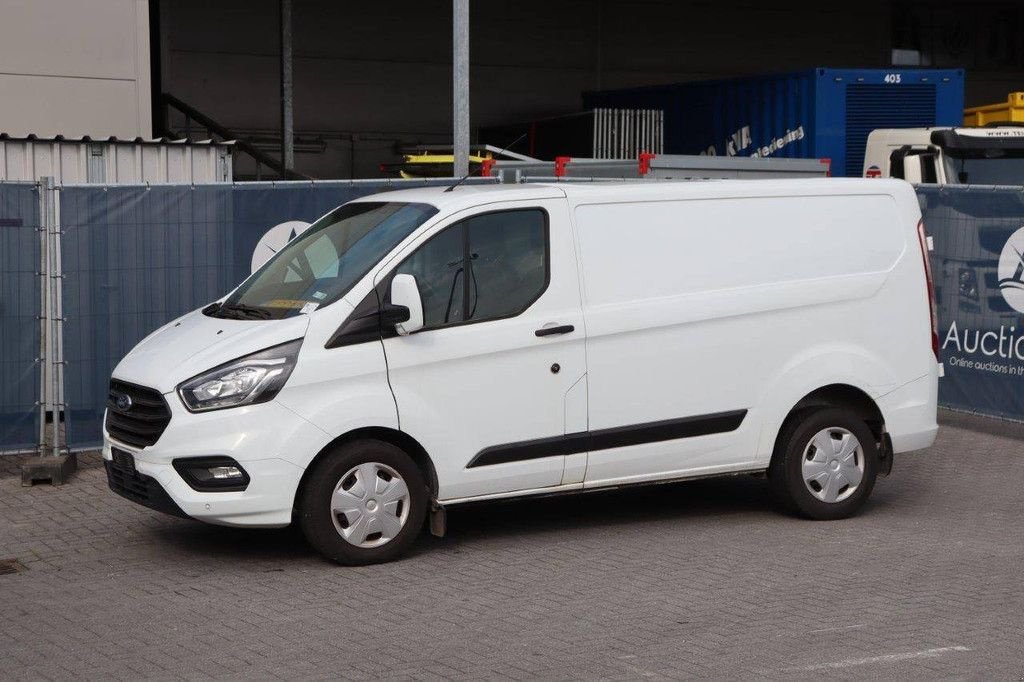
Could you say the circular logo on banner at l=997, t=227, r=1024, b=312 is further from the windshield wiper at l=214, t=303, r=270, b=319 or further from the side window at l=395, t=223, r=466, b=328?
the windshield wiper at l=214, t=303, r=270, b=319

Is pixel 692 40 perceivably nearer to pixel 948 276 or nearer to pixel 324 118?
pixel 324 118

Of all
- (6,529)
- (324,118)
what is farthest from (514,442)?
(324,118)

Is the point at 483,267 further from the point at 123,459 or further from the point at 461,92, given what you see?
the point at 461,92

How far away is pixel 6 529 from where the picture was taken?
8602 mm

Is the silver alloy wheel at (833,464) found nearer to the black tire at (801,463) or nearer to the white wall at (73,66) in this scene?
the black tire at (801,463)

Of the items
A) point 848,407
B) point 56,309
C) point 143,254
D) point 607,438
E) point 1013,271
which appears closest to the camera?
point 607,438

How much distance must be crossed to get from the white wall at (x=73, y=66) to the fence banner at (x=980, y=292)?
8287 millimetres

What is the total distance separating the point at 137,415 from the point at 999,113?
13.1m

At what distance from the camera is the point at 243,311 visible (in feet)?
26.1

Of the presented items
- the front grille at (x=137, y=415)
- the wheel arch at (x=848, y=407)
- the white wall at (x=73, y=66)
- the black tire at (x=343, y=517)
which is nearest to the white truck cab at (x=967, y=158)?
the wheel arch at (x=848, y=407)

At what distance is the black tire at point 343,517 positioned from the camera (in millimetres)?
7336

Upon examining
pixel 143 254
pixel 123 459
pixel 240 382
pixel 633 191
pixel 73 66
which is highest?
pixel 73 66

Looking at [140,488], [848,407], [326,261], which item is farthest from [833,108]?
[140,488]

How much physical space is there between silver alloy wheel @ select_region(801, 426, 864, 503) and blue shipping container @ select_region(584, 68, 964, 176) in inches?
361
